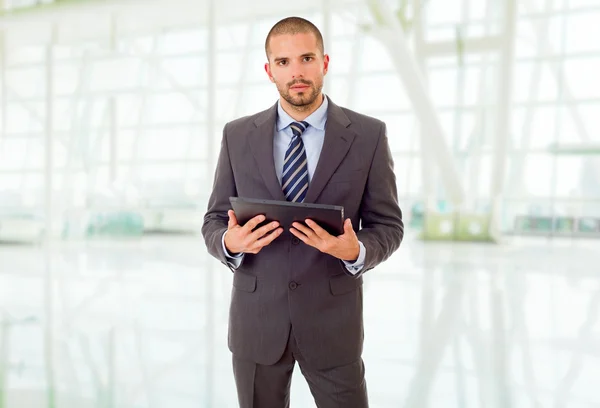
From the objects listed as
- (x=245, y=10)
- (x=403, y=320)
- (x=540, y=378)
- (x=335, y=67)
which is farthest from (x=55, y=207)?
(x=540, y=378)

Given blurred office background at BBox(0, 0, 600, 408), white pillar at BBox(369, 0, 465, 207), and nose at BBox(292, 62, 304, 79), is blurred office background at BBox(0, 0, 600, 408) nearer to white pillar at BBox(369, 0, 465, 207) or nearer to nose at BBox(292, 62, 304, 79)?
white pillar at BBox(369, 0, 465, 207)

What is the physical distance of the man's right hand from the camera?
1.79 m

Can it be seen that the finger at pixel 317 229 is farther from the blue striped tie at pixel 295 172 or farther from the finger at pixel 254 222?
the blue striped tie at pixel 295 172

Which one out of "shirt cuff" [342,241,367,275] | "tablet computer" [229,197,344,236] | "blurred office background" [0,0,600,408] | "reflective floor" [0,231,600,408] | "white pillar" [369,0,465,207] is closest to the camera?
"tablet computer" [229,197,344,236]

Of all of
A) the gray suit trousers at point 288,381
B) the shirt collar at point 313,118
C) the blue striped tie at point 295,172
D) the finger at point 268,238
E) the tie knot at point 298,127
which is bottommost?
the gray suit trousers at point 288,381

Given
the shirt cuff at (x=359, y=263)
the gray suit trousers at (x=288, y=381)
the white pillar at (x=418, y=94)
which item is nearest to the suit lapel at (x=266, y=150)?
the shirt cuff at (x=359, y=263)

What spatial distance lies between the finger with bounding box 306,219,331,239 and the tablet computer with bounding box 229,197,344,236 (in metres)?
0.02

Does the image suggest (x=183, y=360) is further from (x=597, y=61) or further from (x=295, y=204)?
(x=597, y=61)

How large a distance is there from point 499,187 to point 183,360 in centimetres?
1394

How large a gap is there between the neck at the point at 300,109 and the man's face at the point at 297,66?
5 centimetres

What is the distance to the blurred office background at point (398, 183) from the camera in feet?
15.8

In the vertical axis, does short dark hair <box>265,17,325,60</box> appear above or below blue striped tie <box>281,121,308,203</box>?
above

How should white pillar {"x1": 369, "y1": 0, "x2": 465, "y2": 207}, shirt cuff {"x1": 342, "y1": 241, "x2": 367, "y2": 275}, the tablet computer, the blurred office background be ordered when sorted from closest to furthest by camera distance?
the tablet computer → shirt cuff {"x1": 342, "y1": 241, "x2": 367, "y2": 275} → the blurred office background → white pillar {"x1": 369, "y1": 0, "x2": 465, "y2": 207}

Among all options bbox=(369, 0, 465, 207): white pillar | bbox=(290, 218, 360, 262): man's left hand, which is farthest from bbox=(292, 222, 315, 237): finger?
bbox=(369, 0, 465, 207): white pillar
